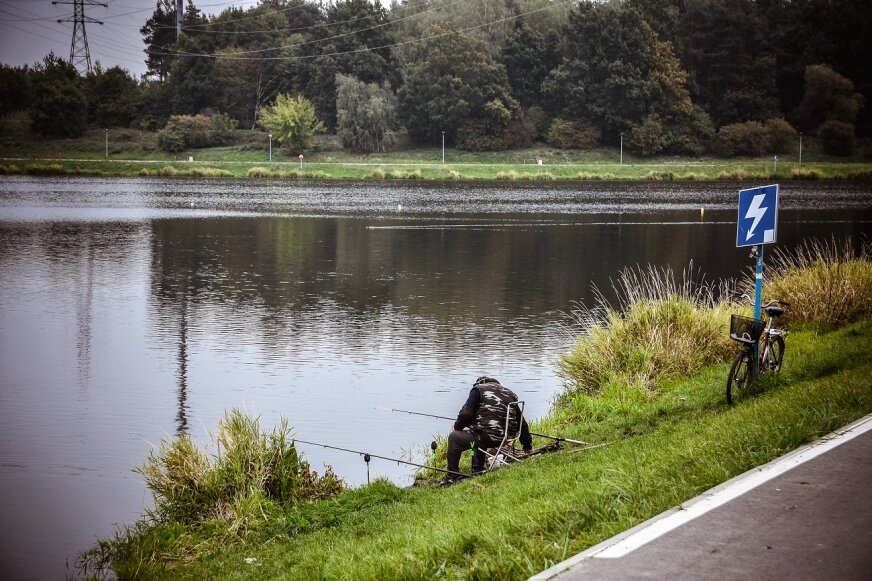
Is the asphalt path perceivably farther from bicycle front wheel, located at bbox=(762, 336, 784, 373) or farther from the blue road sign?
the blue road sign

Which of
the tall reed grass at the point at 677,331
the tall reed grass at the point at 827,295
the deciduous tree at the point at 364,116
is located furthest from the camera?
the deciduous tree at the point at 364,116

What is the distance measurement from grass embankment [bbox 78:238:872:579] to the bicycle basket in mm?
620

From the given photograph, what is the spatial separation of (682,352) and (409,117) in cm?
11422

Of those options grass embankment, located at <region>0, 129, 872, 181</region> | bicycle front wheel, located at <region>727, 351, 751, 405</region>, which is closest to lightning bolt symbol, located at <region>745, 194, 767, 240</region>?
bicycle front wheel, located at <region>727, 351, 751, 405</region>

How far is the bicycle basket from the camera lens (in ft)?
45.1

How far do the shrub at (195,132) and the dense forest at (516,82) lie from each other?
8.5 inches

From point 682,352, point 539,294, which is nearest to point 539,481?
point 682,352

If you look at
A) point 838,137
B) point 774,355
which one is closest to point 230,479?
point 774,355

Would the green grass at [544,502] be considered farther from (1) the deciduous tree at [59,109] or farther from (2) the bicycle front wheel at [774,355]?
(1) the deciduous tree at [59,109]

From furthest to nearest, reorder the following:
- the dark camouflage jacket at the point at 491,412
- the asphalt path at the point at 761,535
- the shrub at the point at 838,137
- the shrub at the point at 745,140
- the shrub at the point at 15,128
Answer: the shrub at the point at 15,128 → the shrub at the point at 745,140 → the shrub at the point at 838,137 → the dark camouflage jacket at the point at 491,412 → the asphalt path at the point at 761,535

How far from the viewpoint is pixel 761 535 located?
7.38m

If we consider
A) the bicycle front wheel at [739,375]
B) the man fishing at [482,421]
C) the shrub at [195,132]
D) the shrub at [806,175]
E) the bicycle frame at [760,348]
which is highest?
the shrub at [195,132]

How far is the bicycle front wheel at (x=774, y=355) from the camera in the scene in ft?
46.2

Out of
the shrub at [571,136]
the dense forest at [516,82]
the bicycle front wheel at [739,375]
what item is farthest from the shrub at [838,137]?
the bicycle front wheel at [739,375]
